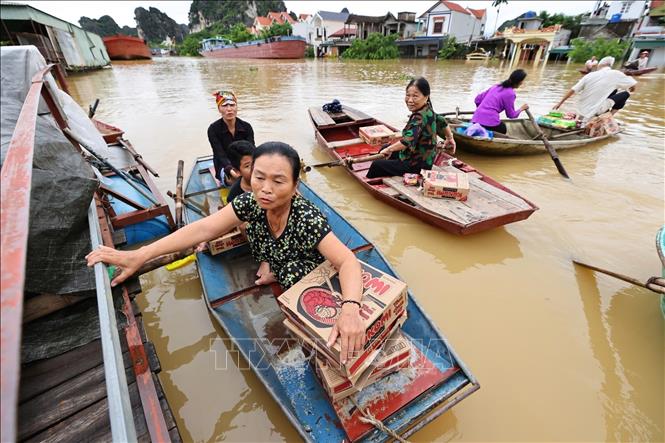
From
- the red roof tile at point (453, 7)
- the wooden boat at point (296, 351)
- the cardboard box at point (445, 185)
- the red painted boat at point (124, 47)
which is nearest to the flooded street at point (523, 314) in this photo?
the wooden boat at point (296, 351)

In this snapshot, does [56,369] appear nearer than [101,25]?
Yes

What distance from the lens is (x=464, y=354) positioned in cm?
279

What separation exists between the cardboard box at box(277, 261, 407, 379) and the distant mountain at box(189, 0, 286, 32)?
91521 millimetres

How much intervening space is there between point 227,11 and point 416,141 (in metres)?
97.9

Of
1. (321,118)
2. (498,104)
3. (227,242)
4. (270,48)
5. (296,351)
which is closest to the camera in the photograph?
(296,351)

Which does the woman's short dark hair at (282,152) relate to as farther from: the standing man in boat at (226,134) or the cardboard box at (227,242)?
the standing man in boat at (226,134)

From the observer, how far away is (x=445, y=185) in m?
4.34

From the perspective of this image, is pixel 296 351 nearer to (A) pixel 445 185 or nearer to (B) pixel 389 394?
(B) pixel 389 394

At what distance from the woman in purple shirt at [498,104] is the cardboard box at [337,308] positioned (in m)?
5.75

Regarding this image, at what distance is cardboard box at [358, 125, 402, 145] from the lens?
6.64 meters

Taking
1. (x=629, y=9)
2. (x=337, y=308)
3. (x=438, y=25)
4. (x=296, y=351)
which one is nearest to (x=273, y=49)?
(x=438, y=25)

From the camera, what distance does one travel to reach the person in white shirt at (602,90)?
23.0 feet

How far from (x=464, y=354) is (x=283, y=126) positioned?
337 inches

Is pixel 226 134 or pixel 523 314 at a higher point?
pixel 226 134
